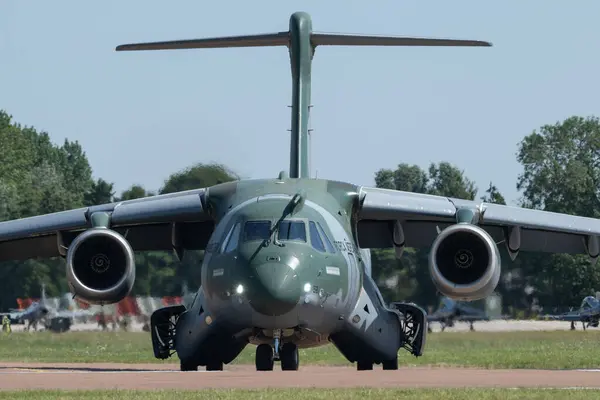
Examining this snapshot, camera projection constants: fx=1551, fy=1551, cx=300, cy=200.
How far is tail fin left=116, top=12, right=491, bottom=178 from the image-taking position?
75.0 feet

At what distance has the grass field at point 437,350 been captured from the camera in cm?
2605

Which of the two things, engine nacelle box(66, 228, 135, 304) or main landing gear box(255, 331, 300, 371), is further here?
engine nacelle box(66, 228, 135, 304)

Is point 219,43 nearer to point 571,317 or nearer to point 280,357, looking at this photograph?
point 280,357

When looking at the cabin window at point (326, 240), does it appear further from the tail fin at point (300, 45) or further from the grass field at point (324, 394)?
the grass field at point (324, 394)

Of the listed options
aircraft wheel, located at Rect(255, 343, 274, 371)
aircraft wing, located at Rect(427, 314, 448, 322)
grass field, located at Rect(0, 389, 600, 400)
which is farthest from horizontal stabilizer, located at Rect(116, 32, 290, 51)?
aircraft wing, located at Rect(427, 314, 448, 322)

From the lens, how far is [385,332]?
22.2 meters

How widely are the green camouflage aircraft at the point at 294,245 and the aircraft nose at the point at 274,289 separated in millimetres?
18

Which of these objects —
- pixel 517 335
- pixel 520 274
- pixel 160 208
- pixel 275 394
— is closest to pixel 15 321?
pixel 520 274

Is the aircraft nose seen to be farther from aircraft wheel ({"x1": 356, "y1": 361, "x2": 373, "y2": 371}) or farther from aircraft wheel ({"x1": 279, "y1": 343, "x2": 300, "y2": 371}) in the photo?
aircraft wheel ({"x1": 356, "y1": 361, "x2": 373, "y2": 371})

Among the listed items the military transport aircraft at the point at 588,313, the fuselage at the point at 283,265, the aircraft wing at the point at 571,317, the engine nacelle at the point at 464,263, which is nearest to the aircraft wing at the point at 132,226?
the fuselage at the point at 283,265

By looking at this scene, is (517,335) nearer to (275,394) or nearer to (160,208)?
(160,208)

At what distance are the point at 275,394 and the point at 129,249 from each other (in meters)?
6.59

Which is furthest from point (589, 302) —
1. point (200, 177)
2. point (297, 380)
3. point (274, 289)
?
point (297, 380)

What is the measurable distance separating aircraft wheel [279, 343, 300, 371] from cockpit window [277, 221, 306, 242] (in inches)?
72.7
